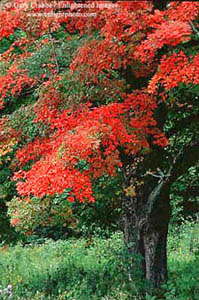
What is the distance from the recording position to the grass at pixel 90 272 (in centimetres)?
984

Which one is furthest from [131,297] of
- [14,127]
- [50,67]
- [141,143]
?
[50,67]

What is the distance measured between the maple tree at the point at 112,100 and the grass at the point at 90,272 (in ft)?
1.59

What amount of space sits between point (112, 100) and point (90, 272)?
4.04m

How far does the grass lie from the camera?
9.84 metres

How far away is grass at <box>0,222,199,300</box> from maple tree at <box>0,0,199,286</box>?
484 mm

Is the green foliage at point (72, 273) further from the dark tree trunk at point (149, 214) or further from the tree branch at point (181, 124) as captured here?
the tree branch at point (181, 124)

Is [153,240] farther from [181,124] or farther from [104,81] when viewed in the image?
[104,81]

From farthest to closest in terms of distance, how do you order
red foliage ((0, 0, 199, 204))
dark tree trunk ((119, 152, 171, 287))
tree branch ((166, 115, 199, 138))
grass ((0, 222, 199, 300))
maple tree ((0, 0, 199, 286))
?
tree branch ((166, 115, 199, 138))
dark tree trunk ((119, 152, 171, 287))
grass ((0, 222, 199, 300))
maple tree ((0, 0, 199, 286))
red foliage ((0, 0, 199, 204))

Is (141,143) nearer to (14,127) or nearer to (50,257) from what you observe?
(14,127)

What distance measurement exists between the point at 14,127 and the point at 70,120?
1.65 m

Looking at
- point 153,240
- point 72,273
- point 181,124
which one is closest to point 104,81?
point 181,124

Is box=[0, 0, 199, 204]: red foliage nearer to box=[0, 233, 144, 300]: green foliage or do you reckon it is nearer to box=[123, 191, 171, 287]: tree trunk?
box=[123, 191, 171, 287]: tree trunk

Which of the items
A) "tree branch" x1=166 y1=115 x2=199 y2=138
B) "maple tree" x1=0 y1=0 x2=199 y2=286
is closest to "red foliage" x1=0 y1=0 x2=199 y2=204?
"maple tree" x1=0 y1=0 x2=199 y2=286

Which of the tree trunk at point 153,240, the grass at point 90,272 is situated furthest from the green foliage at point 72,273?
the tree trunk at point 153,240
